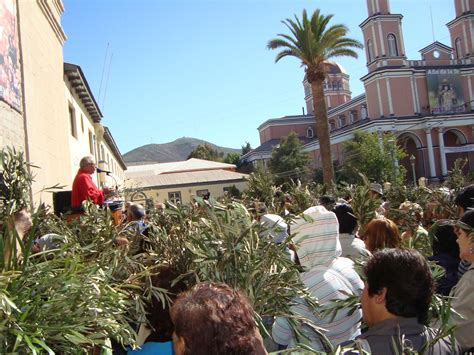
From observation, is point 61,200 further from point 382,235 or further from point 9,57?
point 382,235

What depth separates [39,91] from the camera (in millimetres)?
13227

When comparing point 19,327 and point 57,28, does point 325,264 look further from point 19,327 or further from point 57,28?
point 57,28

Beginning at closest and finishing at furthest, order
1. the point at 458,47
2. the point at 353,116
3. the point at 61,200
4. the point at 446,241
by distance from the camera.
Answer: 1. the point at 446,241
2. the point at 61,200
3. the point at 458,47
4. the point at 353,116

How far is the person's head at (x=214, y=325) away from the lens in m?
1.73

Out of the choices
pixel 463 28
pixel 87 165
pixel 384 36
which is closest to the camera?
pixel 87 165

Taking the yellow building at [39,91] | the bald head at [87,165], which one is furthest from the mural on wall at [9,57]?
the bald head at [87,165]

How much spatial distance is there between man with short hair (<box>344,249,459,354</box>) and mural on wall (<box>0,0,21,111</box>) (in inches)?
369

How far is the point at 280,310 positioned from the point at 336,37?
867 inches

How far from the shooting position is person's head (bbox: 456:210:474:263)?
11.5ft

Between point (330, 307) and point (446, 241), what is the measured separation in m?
1.94

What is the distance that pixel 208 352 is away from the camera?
1724 millimetres

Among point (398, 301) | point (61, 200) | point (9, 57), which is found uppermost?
point (9, 57)

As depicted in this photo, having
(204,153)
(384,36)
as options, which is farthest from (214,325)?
(204,153)

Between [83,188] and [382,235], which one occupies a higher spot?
[83,188]
